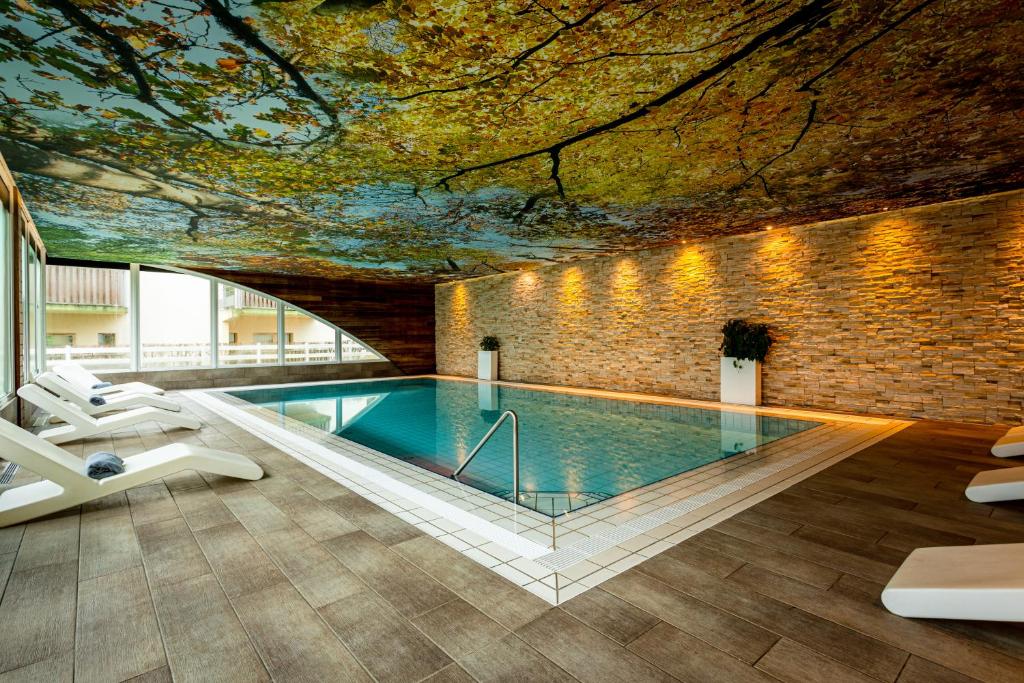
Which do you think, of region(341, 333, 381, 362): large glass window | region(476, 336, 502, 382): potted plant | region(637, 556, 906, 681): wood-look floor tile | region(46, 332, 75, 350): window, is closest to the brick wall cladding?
region(476, 336, 502, 382): potted plant

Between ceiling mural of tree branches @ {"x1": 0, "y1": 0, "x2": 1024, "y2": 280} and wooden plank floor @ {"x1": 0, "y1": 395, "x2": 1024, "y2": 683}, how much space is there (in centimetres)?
272

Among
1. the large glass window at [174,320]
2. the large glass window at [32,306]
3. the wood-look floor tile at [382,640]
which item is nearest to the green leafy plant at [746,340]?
the wood-look floor tile at [382,640]

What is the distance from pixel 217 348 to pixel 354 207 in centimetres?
775

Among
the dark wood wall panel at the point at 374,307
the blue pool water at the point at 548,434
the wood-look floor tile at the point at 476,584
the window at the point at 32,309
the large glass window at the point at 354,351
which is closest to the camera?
the wood-look floor tile at the point at 476,584

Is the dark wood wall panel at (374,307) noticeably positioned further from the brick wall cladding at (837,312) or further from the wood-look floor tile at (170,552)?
the wood-look floor tile at (170,552)

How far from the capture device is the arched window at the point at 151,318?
10289mm

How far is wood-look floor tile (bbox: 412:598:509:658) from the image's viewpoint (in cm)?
168

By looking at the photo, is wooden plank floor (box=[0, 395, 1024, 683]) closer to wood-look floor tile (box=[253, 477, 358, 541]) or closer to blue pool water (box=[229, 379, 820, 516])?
wood-look floor tile (box=[253, 477, 358, 541])

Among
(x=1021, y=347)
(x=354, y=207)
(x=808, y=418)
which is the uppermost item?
(x=354, y=207)

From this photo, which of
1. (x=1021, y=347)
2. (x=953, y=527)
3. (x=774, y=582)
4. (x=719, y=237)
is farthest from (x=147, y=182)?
(x=1021, y=347)

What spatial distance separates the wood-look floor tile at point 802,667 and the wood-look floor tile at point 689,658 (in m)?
0.06

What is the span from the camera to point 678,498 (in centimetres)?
325

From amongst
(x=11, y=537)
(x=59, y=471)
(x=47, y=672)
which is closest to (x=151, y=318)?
(x=59, y=471)

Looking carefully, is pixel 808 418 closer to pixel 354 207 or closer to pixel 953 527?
pixel 953 527
